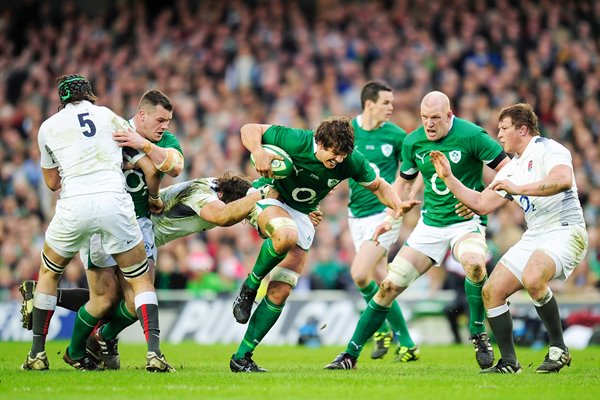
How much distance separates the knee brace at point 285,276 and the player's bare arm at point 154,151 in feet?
4.64

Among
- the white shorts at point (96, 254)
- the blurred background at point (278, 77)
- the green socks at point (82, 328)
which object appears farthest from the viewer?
the blurred background at point (278, 77)

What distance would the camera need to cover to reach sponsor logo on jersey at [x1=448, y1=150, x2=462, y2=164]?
11.2 meters

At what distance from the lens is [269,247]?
10.1 metres

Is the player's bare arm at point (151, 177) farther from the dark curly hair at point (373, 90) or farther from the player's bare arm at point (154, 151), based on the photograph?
the dark curly hair at point (373, 90)

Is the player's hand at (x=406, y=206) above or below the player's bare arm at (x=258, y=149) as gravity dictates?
below

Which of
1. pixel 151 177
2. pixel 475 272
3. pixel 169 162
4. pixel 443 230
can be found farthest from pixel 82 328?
pixel 475 272

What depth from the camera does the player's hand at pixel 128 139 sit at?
10070 millimetres

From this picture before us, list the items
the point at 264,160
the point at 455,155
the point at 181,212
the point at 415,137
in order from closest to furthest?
the point at 264,160
the point at 455,155
the point at 181,212
the point at 415,137

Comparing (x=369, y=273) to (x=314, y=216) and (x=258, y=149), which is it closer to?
(x=314, y=216)

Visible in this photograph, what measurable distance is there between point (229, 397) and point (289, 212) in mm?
2852

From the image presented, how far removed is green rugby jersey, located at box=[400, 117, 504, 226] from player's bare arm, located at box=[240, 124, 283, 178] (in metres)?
2.00

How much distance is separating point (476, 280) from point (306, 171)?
85.4 inches

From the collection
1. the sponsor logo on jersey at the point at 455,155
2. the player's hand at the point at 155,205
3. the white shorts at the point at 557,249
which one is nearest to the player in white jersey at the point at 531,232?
the white shorts at the point at 557,249

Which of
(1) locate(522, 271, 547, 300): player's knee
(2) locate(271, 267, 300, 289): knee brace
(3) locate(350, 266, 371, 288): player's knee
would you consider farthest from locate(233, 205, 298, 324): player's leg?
(3) locate(350, 266, 371, 288): player's knee
